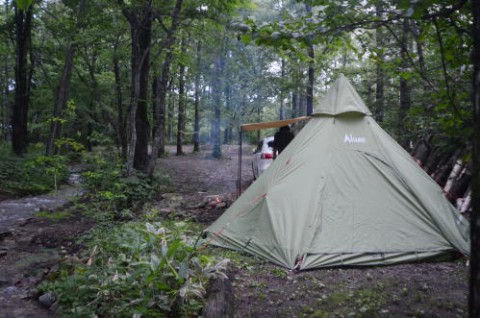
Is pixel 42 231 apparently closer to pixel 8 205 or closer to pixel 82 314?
pixel 8 205

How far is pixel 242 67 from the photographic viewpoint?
78.6 ft

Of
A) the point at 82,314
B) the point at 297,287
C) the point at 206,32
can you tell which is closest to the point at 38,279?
the point at 82,314

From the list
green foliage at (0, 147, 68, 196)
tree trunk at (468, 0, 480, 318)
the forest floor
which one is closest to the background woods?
tree trunk at (468, 0, 480, 318)

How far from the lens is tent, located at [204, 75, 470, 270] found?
562cm

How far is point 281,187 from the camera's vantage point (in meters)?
6.30

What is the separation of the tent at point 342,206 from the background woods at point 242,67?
0.84 m

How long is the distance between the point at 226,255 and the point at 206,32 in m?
7.77

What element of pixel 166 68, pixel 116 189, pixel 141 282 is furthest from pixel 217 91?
pixel 141 282

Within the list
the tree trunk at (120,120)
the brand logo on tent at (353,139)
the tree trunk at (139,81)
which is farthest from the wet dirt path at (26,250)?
the brand logo on tent at (353,139)

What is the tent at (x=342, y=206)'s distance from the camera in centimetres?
562

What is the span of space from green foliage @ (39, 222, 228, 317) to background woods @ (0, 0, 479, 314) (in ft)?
7.74

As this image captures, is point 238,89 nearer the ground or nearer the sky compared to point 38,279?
nearer the sky

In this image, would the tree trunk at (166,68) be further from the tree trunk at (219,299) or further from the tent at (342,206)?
the tree trunk at (219,299)

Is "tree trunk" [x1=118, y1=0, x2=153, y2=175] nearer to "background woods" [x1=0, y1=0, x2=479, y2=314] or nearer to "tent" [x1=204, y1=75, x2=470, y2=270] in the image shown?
"background woods" [x1=0, y1=0, x2=479, y2=314]
